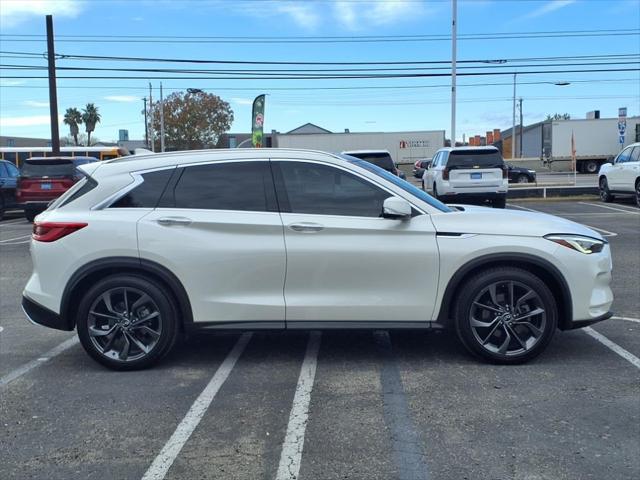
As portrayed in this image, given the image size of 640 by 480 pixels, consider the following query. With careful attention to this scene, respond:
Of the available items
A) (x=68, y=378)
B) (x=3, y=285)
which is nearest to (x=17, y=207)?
(x=3, y=285)

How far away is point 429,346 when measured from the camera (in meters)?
5.57

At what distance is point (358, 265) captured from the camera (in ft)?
15.9

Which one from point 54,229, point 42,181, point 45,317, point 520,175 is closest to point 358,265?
point 54,229

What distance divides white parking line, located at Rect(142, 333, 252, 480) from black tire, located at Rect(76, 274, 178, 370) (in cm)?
50

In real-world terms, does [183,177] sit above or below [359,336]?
above

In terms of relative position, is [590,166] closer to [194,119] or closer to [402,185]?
[194,119]

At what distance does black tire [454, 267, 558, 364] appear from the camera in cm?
485

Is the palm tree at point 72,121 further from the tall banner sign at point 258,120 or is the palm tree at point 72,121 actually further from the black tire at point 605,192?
the black tire at point 605,192

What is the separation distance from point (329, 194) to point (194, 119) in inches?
2513

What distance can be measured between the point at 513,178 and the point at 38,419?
34.8 m

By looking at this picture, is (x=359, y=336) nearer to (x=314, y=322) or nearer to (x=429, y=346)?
(x=429, y=346)

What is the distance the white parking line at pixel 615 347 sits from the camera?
5.11m

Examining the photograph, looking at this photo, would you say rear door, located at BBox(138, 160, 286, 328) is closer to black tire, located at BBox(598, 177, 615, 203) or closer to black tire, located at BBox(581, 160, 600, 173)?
black tire, located at BBox(598, 177, 615, 203)

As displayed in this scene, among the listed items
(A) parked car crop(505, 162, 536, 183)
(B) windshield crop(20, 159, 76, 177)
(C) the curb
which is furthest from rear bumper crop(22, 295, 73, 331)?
(A) parked car crop(505, 162, 536, 183)
